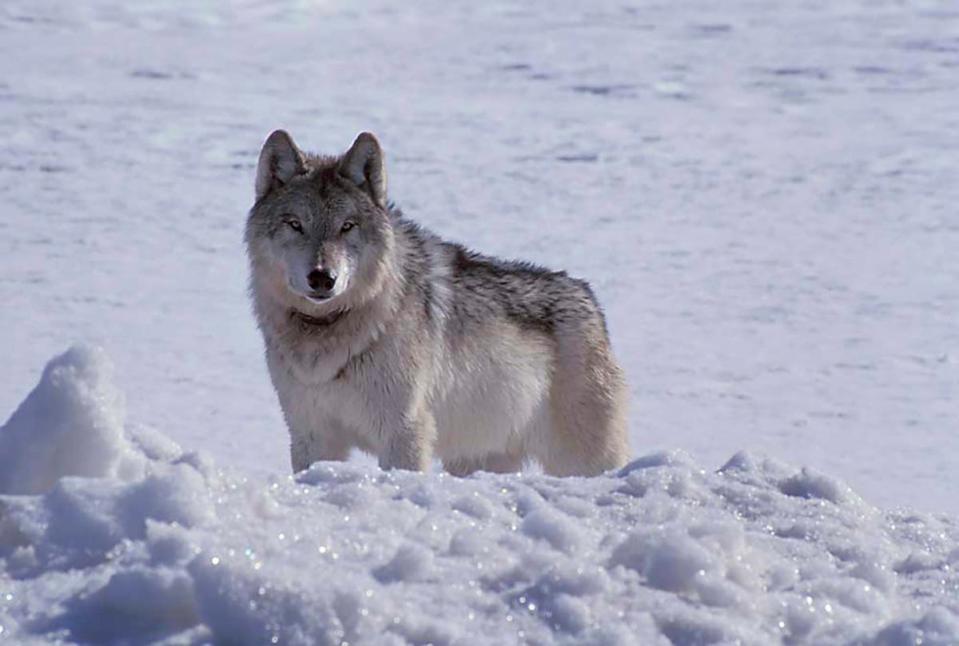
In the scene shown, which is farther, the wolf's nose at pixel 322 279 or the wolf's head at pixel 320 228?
the wolf's head at pixel 320 228

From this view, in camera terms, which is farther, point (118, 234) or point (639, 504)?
point (118, 234)

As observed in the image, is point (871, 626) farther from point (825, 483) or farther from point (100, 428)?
point (100, 428)

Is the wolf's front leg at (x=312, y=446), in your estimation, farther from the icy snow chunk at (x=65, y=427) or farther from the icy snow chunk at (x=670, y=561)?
the icy snow chunk at (x=670, y=561)

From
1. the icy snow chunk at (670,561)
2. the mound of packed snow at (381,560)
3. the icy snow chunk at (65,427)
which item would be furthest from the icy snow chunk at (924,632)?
the icy snow chunk at (65,427)

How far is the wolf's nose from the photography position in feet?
20.1

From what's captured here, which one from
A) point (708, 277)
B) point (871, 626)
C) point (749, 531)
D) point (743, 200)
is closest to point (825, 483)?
point (749, 531)

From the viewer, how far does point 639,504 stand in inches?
167

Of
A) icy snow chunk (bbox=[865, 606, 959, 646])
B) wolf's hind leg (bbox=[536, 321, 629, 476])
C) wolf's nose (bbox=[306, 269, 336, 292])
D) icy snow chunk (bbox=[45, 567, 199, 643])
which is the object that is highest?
wolf's nose (bbox=[306, 269, 336, 292])

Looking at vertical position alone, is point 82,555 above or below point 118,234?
above

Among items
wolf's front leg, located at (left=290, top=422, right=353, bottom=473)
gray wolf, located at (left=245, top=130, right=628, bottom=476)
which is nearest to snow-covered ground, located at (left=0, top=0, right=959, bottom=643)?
wolf's front leg, located at (left=290, top=422, right=353, bottom=473)

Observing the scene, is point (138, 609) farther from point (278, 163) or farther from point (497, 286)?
point (497, 286)

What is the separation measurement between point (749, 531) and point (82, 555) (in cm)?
155

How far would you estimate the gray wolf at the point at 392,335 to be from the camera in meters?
6.36

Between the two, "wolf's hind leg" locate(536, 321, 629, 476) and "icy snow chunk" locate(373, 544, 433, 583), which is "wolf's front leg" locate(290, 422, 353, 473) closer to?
"wolf's hind leg" locate(536, 321, 629, 476)
